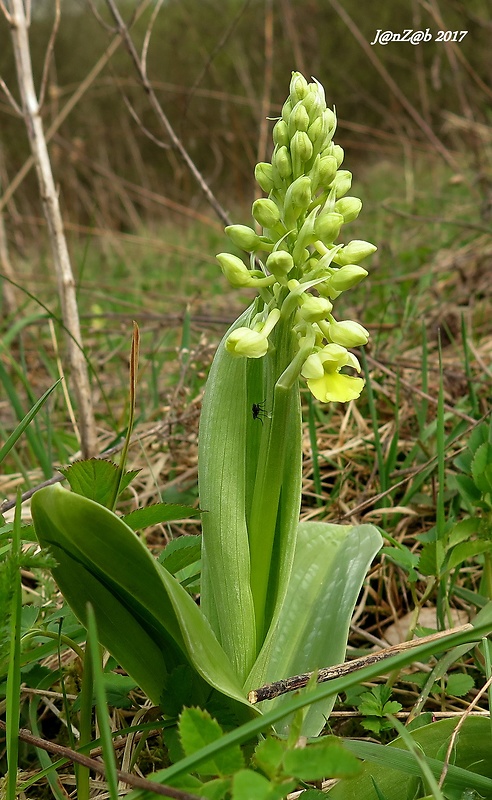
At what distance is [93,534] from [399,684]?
872 mm

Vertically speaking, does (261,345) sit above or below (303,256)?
below

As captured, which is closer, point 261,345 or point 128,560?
point 128,560

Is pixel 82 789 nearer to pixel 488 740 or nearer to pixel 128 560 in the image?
pixel 128 560

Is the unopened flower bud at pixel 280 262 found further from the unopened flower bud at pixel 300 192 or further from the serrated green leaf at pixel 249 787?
the serrated green leaf at pixel 249 787

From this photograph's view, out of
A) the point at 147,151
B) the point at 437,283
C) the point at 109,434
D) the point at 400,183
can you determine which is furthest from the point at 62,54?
the point at 109,434

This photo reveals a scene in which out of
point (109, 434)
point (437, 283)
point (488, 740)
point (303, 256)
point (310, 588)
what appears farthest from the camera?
point (437, 283)

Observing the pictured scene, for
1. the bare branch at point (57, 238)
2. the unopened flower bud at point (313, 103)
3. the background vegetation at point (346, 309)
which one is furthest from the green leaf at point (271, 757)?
the bare branch at point (57, 238)

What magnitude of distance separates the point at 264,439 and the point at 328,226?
1.23 feet

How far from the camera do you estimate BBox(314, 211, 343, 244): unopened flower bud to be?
1.13 m

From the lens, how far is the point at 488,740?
1.04 meters

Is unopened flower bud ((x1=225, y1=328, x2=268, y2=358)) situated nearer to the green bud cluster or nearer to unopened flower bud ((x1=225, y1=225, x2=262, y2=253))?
the green bud cluster

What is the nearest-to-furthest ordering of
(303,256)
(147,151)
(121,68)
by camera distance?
(303,256)
(121,68)
(147,151)

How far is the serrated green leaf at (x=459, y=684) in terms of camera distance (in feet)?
4.12

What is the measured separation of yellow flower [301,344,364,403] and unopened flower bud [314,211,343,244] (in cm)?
19
